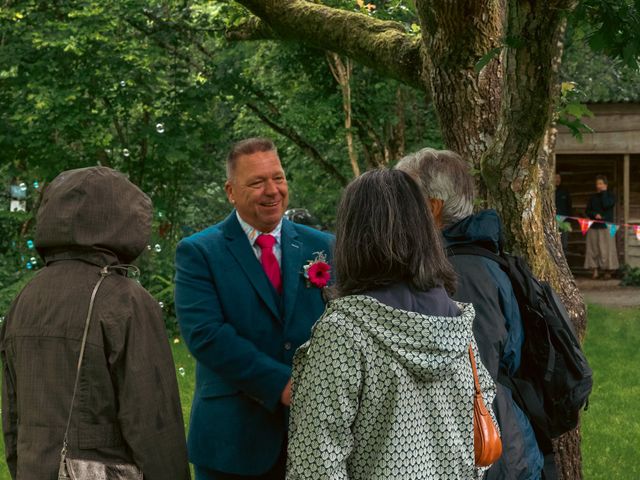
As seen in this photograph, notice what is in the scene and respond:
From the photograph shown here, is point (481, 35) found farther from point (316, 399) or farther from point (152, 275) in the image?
point (152, 275)

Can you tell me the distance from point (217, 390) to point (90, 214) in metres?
0.92

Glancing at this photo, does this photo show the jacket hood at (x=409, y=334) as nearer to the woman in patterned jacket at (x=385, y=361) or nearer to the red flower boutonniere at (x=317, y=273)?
the woman in patterned jacket at (x=385, y=361)

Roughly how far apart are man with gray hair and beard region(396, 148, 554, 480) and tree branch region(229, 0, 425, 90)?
229cm

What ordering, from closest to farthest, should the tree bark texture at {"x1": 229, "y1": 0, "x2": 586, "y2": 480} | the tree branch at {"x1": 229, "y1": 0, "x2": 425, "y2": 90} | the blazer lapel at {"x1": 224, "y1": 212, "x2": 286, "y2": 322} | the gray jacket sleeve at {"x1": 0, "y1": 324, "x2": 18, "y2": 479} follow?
the gray jacket sleeve at {"x1": 0, "y1": 324, "x2": 18, "y2": 479}, the blazer lapel at {"x1": 224, "y1": 212, "x2": 286, "y2": 322}, the tree bark texture at {"x1": 229, "y1": 0, "x2": 586, "y2": 480}, the tree branch at {"x1": 229, "y1": 0, "x2": 425, "y2": 90}

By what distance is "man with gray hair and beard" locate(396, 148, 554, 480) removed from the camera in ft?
10.9

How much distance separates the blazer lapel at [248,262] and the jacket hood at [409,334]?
1034 millimetres

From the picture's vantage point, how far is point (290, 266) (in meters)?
3.87

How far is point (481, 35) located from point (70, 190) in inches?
101

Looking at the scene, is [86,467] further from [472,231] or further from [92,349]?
[472,231]

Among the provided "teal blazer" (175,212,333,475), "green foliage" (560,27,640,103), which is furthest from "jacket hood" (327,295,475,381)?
"green foliage" (560,27,640,103)

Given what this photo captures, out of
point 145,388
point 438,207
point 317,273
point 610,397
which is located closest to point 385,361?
point 145,388

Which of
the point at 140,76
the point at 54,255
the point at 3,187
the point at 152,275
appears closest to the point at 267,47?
the point at 140,76

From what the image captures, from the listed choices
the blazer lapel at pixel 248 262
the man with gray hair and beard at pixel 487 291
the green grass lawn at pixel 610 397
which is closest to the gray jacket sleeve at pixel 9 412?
the blazer lapel at pixel 248 262

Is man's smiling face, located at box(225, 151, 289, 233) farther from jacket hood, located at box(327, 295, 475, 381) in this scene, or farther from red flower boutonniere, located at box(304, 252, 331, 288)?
jacket hood, located at box(327, 295, 475, 381)
